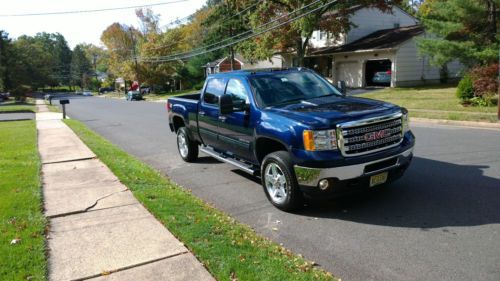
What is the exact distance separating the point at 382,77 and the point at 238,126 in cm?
2733

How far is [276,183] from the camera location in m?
5.84

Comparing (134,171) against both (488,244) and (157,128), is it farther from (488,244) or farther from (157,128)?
(157,128)

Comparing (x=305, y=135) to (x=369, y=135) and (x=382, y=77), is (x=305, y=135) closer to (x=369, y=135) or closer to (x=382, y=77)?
(x=369, y=135)

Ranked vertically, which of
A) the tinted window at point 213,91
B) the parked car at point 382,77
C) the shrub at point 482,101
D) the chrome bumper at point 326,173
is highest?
the parked car at point 382,77

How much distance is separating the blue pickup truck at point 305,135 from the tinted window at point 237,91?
2 cm

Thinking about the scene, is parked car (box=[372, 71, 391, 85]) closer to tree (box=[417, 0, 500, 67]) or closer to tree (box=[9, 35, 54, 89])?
tree (box=[417, 0, 500, 67])

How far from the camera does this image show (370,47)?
31.2m

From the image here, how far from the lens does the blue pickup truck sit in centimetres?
517

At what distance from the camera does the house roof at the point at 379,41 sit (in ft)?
99.3

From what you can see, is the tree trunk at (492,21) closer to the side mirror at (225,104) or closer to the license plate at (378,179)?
the license plate at (378,179)

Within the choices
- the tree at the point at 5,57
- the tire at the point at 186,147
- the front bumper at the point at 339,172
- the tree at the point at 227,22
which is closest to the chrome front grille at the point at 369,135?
the front bumper at the point at 339,172

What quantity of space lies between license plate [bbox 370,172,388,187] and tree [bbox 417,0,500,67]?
16422mm

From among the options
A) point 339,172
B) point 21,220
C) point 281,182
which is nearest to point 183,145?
point 281,182

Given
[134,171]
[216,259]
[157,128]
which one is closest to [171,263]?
[216,259]
